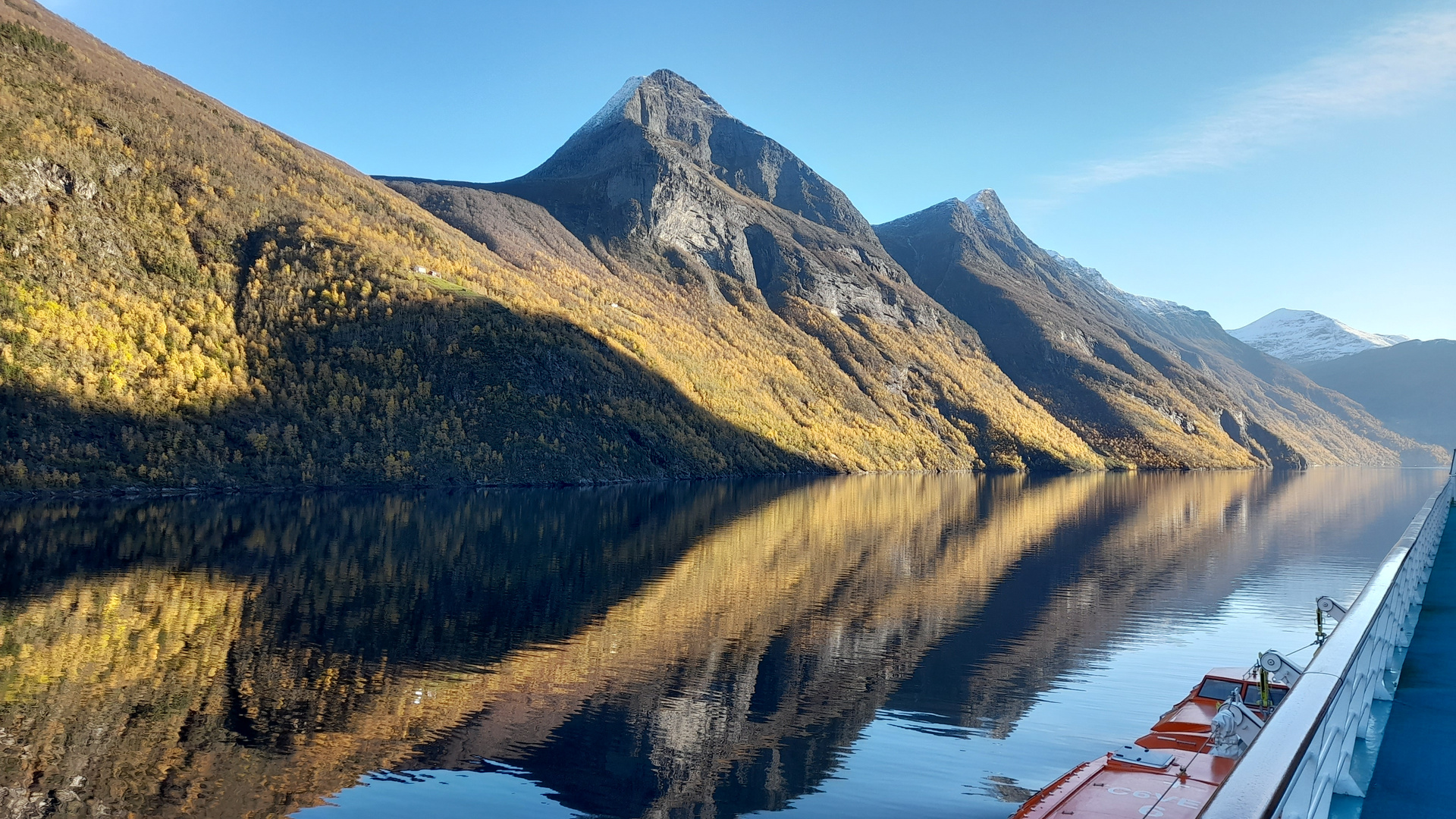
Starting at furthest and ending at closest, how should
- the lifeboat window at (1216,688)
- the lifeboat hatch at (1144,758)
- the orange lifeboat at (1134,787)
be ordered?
the lifeboat window at (1216,688)
the lifeboat hatch at (1144,758)
the orange lifeboat at (1134,787)

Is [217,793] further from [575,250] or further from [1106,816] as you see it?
[575,250]

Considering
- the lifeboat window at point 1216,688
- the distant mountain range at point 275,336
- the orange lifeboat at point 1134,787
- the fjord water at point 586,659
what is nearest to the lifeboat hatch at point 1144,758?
the orange lifeboat at point 1134,787

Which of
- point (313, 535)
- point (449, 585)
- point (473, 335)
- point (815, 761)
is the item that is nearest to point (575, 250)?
point (473, 335)

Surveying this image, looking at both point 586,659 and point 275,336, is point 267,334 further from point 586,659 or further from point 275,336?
point 586,659

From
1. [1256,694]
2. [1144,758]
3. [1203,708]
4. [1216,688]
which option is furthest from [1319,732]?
[1216,688]

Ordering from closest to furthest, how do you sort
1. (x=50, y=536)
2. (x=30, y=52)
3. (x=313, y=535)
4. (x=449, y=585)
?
1. (x=449, y=585)
2. (x=50, y=536)
3. (x=313, y=535)
4. (x=30, y=52)

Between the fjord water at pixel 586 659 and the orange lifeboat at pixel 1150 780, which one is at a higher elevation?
the orange lifeboat at pixel 1150 780

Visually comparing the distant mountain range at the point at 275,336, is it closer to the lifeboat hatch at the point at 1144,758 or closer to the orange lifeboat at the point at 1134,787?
the orange lifeboat at the point at 1134,787
